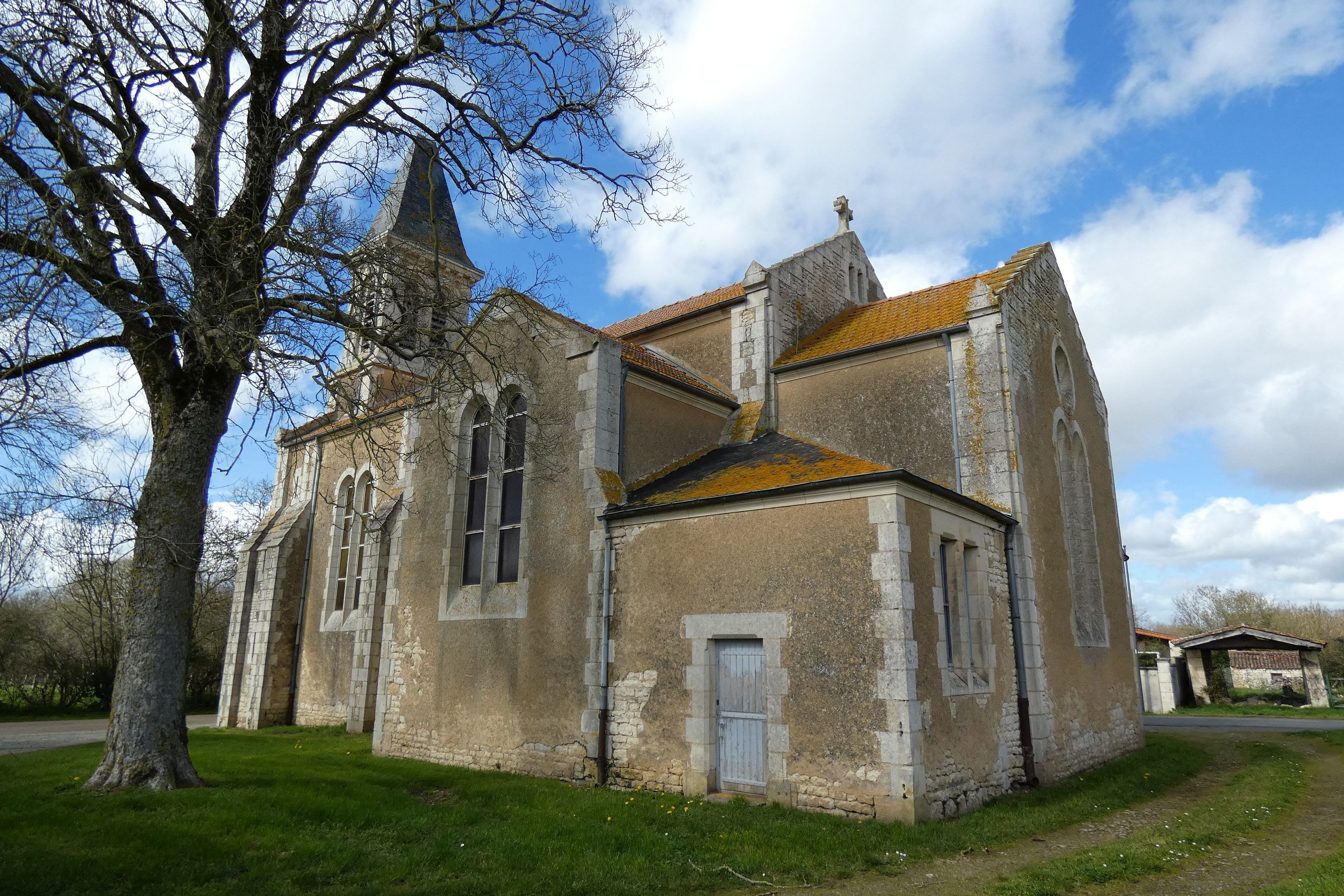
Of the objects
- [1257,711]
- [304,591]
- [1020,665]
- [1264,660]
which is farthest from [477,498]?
[1264,660]

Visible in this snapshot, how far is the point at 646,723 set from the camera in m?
10.2

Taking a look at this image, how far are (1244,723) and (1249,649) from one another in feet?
20.6

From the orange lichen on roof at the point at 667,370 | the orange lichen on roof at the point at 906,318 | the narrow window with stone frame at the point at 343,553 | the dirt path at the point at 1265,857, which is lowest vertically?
the dirt path at the point at 1265,857

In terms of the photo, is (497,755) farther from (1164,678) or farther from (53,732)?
(1164,678)

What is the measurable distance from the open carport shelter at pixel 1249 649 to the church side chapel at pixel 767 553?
13146 mm

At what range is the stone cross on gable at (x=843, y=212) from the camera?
691 inches

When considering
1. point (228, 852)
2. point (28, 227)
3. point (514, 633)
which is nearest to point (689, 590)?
point (514, 633)

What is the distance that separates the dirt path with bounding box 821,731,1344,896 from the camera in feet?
21.4

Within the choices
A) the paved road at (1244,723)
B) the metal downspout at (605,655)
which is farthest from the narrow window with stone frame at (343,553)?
the paved road at (1244,723)

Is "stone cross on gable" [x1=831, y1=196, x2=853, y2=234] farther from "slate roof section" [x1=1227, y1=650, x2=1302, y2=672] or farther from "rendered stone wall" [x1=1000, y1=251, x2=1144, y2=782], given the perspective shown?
"slate roof section" [x1=1227, y1=650, x2=1302, y2=672]

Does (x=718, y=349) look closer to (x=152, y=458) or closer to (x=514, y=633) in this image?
(x=514, y=633)

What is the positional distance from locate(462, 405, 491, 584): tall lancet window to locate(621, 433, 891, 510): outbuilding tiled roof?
2.99m

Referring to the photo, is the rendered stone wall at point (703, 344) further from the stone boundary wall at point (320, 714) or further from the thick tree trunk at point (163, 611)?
the stone boundary wall at point (320, 714)

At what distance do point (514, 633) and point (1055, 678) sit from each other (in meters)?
7.95
